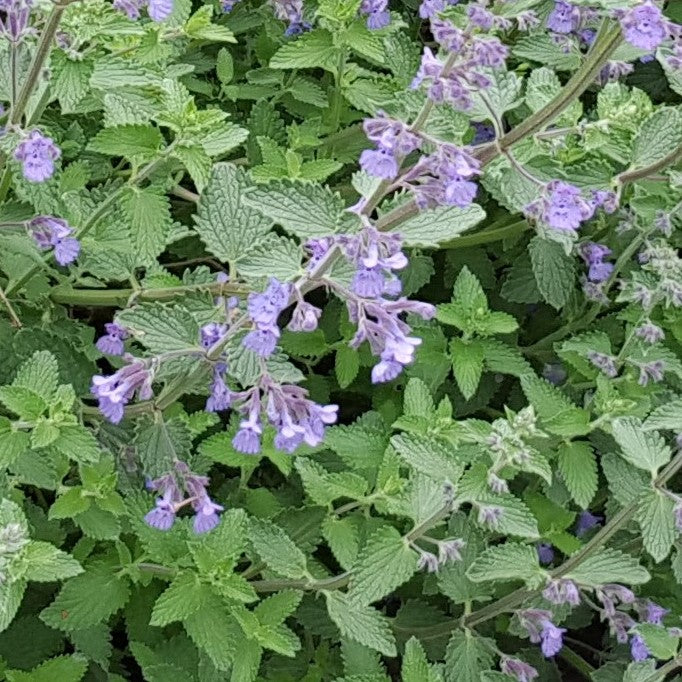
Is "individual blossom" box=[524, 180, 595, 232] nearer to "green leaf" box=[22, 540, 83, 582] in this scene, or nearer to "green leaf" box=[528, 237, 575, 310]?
"green leaf" box=[528, 237, 575, 310]

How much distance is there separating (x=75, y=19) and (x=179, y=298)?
0.71 metres

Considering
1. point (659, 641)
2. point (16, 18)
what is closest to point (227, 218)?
point (16, 18)

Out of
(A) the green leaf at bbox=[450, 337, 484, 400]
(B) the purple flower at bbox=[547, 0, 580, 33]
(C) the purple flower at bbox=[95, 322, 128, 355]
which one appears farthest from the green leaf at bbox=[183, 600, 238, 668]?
(B) the purple flower at bbox=[547, 0, 580, 33]

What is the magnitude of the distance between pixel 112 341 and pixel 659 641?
165 cm

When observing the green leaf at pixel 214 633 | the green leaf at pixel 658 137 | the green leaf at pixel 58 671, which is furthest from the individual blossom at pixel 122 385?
the green leaf at pixel 658 137

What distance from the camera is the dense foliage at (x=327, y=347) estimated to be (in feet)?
6.05

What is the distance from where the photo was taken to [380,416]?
2.84 meters

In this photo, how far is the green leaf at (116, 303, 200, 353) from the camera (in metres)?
2.04

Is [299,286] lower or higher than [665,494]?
higher

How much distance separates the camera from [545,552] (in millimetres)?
3119

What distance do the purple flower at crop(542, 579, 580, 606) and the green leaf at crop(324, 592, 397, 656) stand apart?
0.42 m

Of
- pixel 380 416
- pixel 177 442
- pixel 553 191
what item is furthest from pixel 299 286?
pixel 380 416

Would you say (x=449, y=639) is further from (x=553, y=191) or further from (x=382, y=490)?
(x=553, y=191)

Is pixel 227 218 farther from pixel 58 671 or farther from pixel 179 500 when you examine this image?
pixel 58 671
